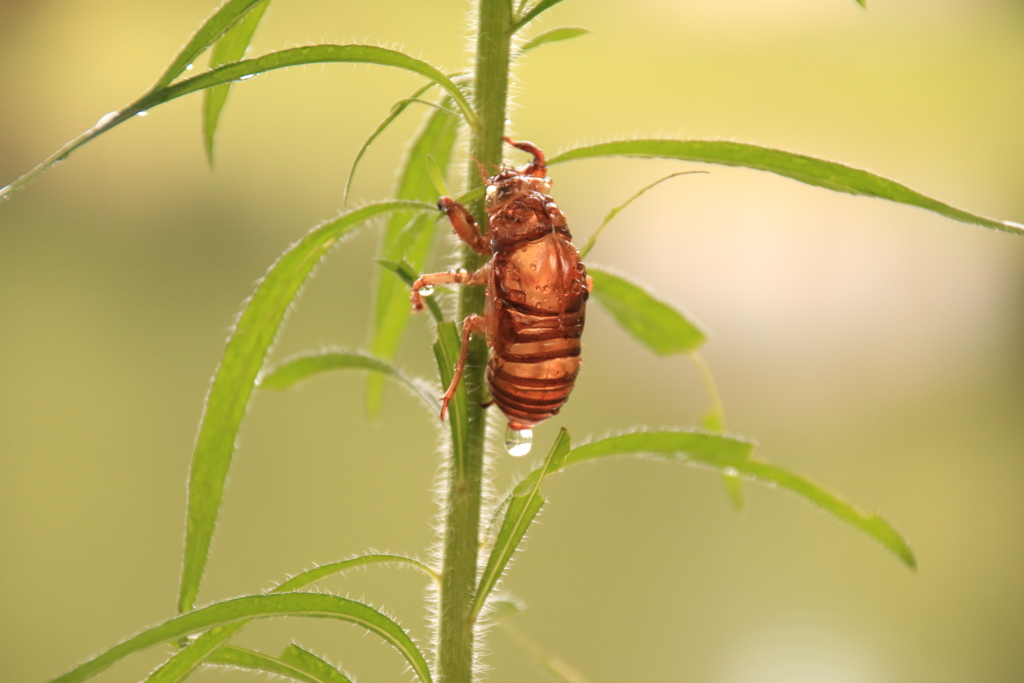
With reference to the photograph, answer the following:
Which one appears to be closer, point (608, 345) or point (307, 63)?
point (307, 63)

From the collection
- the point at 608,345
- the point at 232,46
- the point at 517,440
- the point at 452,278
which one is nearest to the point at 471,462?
the point at 517,440

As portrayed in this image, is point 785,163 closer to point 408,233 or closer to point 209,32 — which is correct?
point 408,233

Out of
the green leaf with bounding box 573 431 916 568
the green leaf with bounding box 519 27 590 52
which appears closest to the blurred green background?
the green leaf with bounding box 573 431 916 568

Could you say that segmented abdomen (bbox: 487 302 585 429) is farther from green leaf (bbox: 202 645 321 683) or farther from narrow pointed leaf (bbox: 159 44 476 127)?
green leaf (bbox: 202 645 321 683)

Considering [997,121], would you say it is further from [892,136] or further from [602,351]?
[602,351]

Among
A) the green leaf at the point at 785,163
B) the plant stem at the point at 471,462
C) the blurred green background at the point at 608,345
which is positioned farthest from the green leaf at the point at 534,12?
the blurred green background at the point at 608,345

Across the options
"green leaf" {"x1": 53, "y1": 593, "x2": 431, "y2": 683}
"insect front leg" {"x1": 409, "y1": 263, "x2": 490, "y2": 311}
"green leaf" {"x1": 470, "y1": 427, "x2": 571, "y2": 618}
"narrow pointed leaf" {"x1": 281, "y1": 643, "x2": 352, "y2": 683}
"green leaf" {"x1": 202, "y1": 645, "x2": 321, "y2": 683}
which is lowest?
"green leaf" {"x1": 202, "y1": 645, "x2": 321, "y2": 683}

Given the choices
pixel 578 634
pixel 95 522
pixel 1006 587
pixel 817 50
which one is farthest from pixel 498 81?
pixel 1006 587
